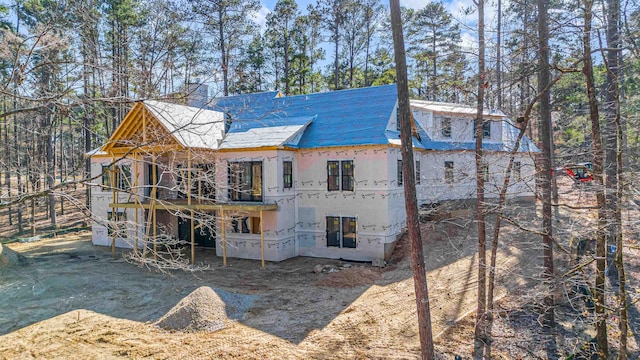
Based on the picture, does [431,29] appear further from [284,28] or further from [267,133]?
[267,133]

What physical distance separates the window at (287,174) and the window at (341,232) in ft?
7.88

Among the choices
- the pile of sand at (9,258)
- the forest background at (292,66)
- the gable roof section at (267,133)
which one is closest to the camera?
the forest background at (292,66)

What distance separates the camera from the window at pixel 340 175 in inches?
679

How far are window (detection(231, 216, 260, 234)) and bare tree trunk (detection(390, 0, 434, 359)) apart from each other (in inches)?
423

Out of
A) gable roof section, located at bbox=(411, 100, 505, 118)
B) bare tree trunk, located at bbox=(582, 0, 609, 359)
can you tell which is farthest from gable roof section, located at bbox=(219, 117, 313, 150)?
bare tree trunk, located at bbox=(582, 0, 609, 359)

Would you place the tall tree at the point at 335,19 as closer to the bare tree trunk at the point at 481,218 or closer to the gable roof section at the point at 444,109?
the gable roof section at the point at 444,109

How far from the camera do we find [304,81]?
34094mm

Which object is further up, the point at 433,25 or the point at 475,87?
the point at 433,25

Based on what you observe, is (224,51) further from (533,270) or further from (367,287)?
(533,270)

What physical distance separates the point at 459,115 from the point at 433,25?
13.2 meters

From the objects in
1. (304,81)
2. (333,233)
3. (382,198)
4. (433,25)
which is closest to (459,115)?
(382,198)

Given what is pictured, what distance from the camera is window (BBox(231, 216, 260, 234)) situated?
58.9 feet

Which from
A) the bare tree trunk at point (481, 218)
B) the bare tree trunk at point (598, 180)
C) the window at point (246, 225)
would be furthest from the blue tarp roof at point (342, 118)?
the bare tree trunk at point (598, 180)

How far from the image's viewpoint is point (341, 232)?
17.4 meters
